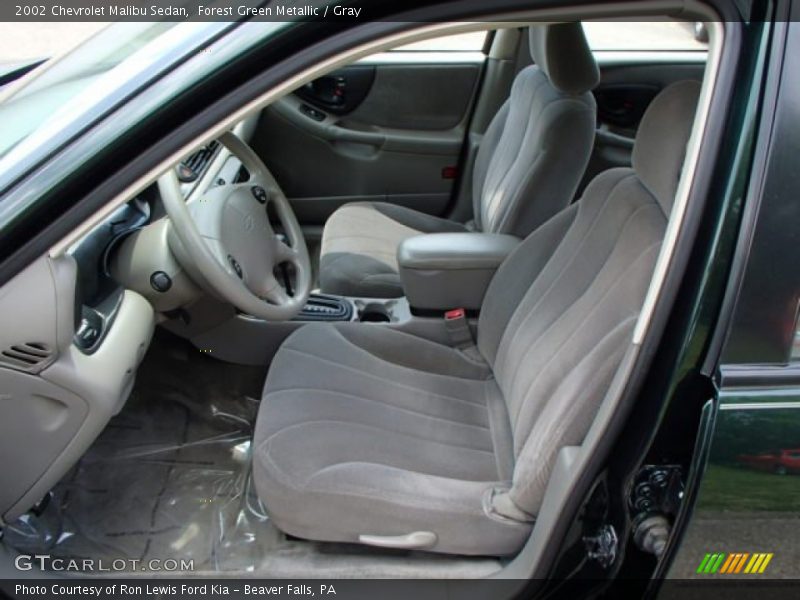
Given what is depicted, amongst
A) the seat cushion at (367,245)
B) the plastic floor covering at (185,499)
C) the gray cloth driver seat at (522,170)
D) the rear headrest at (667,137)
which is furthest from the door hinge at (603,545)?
the seat cushion at (367,245)

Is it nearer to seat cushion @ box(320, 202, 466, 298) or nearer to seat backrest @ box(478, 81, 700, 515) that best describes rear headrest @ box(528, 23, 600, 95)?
seat backrest @ box(478, 81, 700, 515)

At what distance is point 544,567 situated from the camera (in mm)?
1175

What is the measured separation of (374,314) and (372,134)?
116 centimetres

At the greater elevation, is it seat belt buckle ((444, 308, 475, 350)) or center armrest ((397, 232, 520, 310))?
center armrest ((397, 232, 520, 310))

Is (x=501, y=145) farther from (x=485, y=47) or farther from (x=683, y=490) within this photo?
(x=683, y=490)

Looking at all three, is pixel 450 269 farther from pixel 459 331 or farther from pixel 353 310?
pixel 353 310

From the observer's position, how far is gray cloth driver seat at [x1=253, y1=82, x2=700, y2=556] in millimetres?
1185

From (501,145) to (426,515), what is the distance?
1.45m

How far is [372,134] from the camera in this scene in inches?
117

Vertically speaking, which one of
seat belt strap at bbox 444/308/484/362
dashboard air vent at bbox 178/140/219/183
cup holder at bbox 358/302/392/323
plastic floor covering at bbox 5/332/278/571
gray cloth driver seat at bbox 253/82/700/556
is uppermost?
dashboard air vent at bbox 178/140/219/183

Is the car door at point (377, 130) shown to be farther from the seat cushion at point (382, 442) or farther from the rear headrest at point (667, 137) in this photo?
the rear headrest at point (667, 137)

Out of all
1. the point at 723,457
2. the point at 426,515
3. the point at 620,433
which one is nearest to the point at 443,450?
the point at 426,515

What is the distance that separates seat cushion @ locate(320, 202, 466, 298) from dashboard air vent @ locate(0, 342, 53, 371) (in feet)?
3.93

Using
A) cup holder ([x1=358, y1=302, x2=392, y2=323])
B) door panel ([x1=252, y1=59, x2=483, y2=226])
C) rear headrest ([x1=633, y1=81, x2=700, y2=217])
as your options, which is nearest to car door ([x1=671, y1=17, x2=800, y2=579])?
rear headrest ([x1=633, y1=81, x2=700, y2=217])
